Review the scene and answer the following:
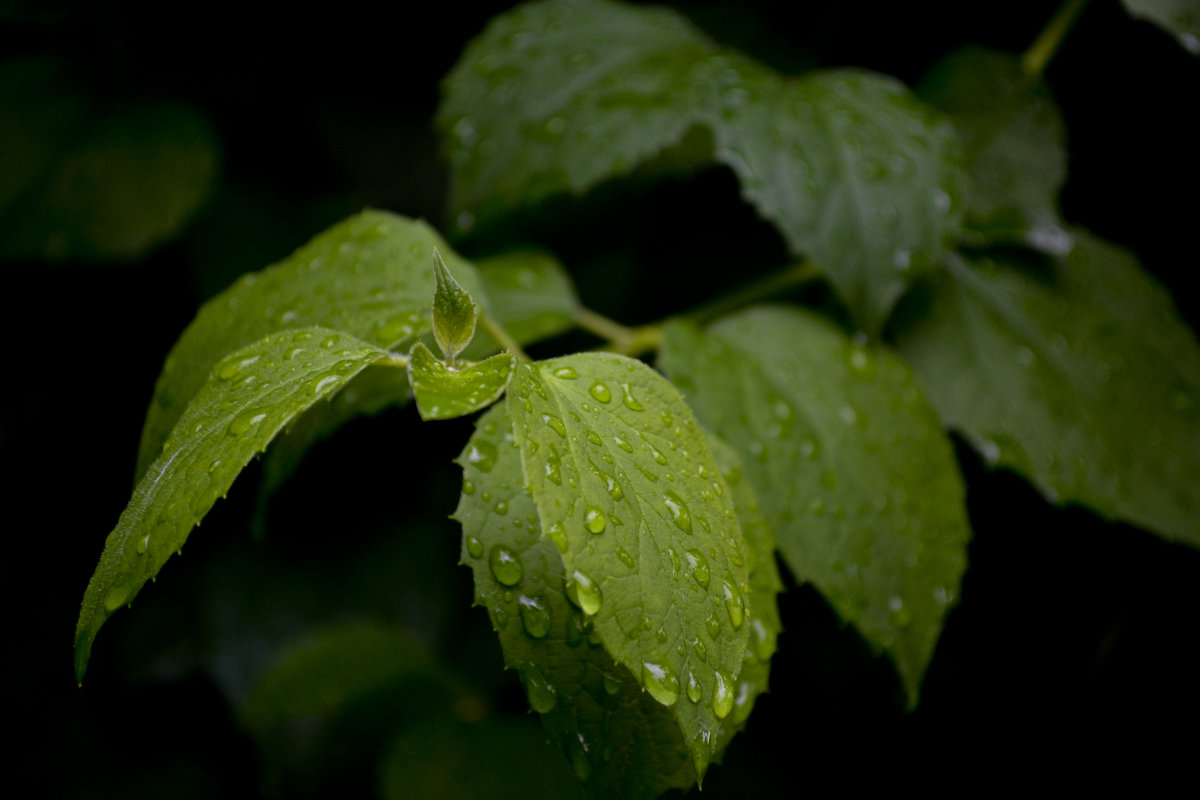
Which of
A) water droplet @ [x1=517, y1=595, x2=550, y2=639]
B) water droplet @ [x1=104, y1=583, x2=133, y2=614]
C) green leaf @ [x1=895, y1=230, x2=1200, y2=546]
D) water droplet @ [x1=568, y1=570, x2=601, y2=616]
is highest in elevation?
water droplet @ [x1=568, y1=570, x2=601, y2=616]

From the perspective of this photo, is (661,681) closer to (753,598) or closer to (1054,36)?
(753,598)

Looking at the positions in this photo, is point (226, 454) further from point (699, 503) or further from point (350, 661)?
→ point (350, 661)

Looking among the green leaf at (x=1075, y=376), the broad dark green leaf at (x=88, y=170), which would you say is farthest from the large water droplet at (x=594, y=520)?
the broad dark green leaf at (x=88, y=170)

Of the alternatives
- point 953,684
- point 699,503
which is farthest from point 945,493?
point 953,684

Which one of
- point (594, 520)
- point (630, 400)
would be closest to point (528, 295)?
point (630, 400)

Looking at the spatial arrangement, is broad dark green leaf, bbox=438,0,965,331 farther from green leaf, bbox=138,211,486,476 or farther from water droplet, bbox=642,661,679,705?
water droplet, bbox=642,661,679,705

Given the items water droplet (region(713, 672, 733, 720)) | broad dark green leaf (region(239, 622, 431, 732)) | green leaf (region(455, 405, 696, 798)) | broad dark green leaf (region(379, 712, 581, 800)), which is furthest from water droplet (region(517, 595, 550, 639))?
broad dark green leaf (region(239, 622, 431, 732))
